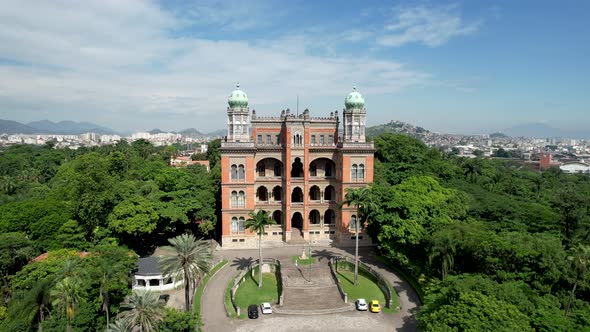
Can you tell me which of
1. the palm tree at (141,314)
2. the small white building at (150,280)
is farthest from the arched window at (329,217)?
the palm tree at (141,314)

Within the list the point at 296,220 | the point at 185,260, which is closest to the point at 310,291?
the point at 185,260

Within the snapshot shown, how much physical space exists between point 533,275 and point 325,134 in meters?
34.2

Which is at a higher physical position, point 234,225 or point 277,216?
point 277,216

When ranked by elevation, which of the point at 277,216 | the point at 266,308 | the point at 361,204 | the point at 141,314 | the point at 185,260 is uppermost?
the point at 361,204

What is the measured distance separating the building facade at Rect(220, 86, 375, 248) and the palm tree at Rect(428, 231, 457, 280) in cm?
1973

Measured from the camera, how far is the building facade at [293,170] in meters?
55.9

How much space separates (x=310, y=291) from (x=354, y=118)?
88.3ft

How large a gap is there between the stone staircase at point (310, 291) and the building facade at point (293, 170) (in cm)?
875

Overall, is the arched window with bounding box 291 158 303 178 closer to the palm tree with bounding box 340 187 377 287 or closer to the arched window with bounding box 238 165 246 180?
the arched window with bounding box 238 165 246 180

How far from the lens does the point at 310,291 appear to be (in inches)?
1724

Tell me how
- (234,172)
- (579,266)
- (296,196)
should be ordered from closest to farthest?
(579,266)
(234,172)
(296,196)

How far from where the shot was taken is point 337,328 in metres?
36.5

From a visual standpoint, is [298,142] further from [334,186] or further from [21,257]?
[21,257]

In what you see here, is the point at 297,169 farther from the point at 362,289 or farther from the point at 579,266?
the point at 579,266
